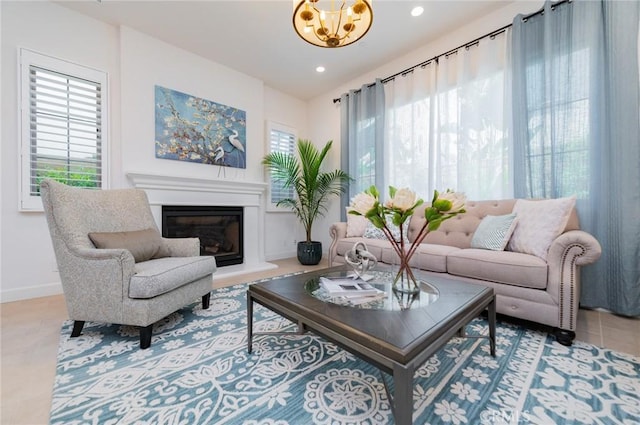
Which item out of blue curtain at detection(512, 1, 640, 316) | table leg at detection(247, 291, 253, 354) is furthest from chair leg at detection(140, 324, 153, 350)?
blue curtain at detection(512, 1, 640, 316)

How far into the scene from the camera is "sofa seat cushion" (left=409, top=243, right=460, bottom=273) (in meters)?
2.14

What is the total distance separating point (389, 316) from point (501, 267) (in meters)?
1.25

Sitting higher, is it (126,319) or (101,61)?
(101,61)

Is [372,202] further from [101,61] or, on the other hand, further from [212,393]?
[101,61]

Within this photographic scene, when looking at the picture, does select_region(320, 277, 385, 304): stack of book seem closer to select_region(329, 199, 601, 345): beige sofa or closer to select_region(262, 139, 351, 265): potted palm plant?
select_region(329, 199, 601, 345): beige sofa

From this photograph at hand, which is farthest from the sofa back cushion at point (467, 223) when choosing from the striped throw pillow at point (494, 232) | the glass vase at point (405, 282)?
the glass vase at point (405, 282)

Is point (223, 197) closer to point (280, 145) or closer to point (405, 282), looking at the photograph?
point (280, 145)


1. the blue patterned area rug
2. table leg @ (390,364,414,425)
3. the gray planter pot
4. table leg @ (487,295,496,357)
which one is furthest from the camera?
the gray planter pot

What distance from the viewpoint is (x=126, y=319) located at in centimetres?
154

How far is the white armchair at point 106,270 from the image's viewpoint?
1533 mm

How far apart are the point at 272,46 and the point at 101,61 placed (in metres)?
1.89

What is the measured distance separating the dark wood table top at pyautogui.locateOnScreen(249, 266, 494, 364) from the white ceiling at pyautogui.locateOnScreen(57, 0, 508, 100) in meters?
2.71

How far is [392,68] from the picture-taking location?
139 inches

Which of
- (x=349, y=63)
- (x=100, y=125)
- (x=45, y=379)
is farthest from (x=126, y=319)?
(x=349, y=63)
